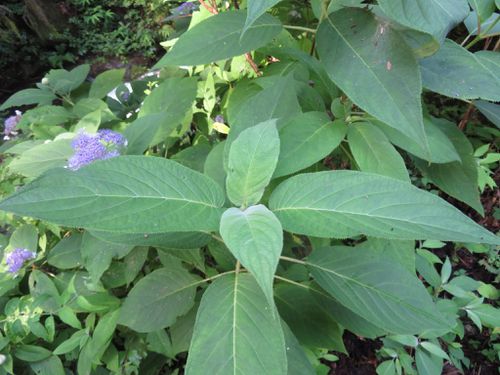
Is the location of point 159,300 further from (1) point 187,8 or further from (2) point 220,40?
(1) point 187,8

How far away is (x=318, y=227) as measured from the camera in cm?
68

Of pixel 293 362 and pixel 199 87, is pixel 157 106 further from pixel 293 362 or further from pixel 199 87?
pixel 293 362

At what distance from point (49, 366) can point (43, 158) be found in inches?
28.0

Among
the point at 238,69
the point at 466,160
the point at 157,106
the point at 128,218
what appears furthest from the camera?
the point at 238,69

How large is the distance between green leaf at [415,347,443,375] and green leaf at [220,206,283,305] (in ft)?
3.18

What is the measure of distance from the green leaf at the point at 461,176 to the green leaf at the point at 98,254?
91 centimetres

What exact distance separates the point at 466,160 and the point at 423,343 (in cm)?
64

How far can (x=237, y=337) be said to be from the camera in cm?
68

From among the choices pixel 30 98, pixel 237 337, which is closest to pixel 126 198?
pixel 237 337

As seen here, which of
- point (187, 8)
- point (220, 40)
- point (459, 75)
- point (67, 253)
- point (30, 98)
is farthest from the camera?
point (187, 8)

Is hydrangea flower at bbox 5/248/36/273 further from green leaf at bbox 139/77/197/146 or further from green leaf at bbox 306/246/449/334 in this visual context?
green leaf at bbox 306/246/449/334

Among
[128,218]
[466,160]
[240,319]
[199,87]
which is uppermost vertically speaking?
[128,218]

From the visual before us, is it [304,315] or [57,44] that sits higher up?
[57,44]

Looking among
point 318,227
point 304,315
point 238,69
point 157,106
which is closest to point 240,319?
point 318,227
